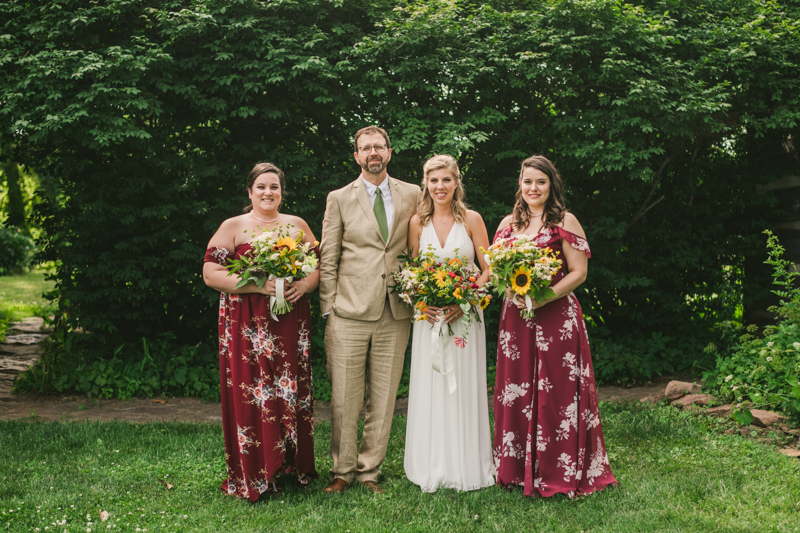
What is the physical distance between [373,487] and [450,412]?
28.8 inches

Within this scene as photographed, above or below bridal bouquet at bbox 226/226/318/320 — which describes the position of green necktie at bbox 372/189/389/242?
above

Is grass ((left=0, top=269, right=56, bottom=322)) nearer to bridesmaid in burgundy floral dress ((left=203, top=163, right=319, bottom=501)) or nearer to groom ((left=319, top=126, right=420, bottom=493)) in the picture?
bridesmaid in burgundy floral dress ((left=203, top=163, right=319, bottom=501))

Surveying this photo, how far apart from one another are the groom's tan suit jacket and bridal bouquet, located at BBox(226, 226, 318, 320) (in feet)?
0.82

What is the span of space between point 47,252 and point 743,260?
898 cm

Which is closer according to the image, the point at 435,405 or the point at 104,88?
the point at 435,405

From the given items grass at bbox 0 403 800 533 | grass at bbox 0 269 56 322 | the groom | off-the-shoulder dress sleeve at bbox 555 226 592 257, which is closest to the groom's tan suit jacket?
the groom

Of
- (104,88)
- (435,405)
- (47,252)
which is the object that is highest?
(104,88)

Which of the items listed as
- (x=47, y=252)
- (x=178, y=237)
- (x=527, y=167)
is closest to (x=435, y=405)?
(x=527, y=167)

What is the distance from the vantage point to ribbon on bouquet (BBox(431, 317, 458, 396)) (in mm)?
3867

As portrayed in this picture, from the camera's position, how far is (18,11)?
6109 mm

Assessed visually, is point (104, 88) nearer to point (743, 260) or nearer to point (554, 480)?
point (554, 480)

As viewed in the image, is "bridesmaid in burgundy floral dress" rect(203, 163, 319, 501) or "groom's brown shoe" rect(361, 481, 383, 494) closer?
"bridesmaid in burgundy floral dress" rect(203, 163, 319, 501)

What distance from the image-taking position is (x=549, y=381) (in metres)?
3.88

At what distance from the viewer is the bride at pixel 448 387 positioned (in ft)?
13.0
